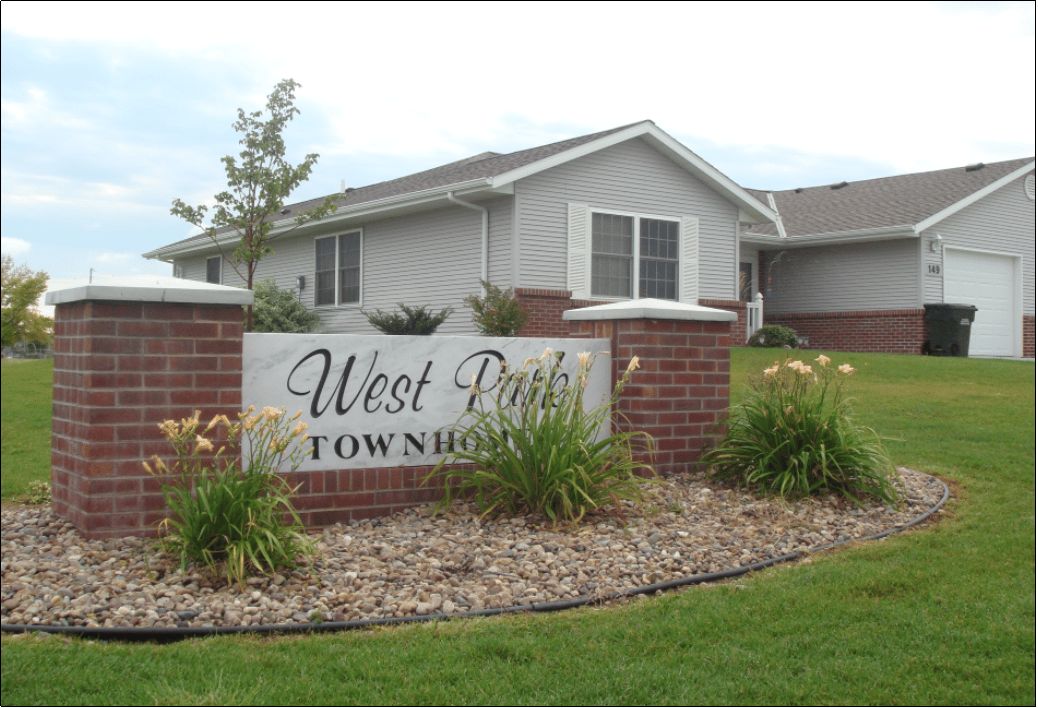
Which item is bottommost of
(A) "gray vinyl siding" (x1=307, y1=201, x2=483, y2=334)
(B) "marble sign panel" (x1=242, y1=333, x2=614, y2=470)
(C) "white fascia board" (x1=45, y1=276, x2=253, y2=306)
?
(B) "marble sign panel" (x1=242, y1=333, x2=614, y2=470)

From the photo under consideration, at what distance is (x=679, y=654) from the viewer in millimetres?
3510

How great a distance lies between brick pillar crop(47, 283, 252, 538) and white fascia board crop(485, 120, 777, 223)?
9836 millimetres

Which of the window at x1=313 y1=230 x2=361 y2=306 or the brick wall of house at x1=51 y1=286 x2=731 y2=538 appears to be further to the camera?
the window at x1=313 y1=230 x2=361 y2=306

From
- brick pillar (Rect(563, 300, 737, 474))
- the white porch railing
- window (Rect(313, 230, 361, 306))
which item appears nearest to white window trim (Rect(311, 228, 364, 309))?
window (Rect(313, 230, 361, 306))

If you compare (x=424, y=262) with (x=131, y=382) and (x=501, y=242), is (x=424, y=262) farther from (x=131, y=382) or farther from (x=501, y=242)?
(x=131, y=382)

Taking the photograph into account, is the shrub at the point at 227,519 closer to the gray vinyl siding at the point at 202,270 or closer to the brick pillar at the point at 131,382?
the brick pillar at the point at 131,382

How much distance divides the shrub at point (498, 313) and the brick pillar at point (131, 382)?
9323 millimetres

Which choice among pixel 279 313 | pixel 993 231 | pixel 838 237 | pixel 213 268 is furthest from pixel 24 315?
pixel 993 231

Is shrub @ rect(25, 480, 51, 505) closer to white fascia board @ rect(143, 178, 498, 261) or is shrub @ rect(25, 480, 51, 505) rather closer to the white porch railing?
white fascia board @ rect(143, 178, 498, 261)

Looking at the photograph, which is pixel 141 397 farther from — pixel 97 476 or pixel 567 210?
pixel 567 210

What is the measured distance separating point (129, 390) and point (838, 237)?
1907 centimetres

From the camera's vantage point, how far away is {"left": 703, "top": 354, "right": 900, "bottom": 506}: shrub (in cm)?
608

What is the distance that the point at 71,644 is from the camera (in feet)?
11.5

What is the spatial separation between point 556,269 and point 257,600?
1178 centimetres
